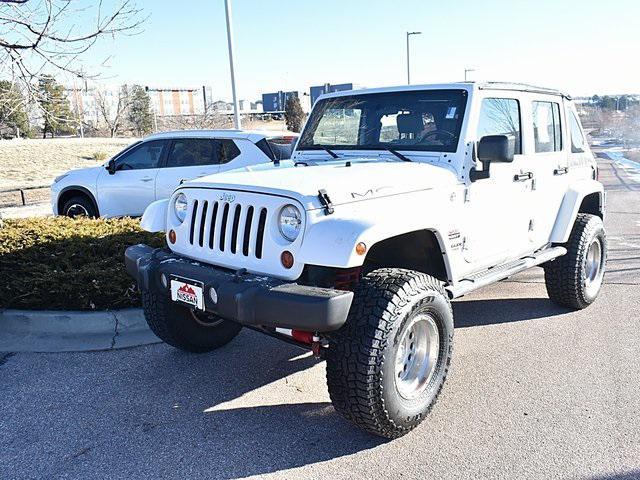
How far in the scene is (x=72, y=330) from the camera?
499 centimetres

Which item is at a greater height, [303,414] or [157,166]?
[157,166]

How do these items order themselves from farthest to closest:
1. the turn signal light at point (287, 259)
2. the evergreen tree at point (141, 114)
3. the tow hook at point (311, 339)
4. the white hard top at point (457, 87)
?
the evergreen tree at point (141, 114) < the white hard top at point (457, 87) < the tow hook at point (311, 339) < the turn signal light at point (287, 259)

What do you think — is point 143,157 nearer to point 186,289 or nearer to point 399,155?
point 399,155

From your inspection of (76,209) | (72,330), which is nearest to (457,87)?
(72,330)

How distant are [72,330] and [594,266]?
16.5 feet

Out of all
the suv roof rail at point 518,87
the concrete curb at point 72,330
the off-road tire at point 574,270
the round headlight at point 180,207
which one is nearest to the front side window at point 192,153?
the concrete curb at point 72,330

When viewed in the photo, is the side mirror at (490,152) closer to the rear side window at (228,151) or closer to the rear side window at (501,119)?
the rear side window at (501,119)

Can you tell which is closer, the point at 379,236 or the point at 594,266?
the point at 379,236

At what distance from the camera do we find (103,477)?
305 centimetres

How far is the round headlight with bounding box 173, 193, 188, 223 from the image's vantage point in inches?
159

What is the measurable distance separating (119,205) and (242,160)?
6.93ft

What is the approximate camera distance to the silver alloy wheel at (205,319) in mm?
4496

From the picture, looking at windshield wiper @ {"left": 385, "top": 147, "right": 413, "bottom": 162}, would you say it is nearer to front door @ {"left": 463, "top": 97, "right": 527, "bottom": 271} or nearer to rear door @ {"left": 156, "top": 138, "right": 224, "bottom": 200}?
front door @ {"left": 463, "top": 97, "right": 527, "bottom": 271}

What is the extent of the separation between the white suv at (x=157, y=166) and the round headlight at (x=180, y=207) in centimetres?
468
